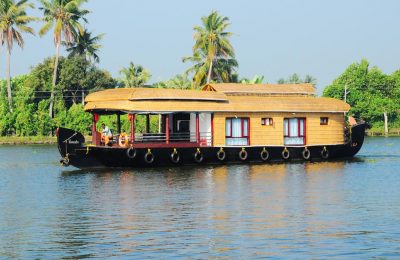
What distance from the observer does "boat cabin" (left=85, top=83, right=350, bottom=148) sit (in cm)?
3406

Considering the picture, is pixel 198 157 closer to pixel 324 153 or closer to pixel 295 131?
pixel 295 131

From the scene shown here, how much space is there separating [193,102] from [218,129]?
1.80 metres

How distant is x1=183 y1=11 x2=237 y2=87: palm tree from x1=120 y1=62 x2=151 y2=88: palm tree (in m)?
5.51

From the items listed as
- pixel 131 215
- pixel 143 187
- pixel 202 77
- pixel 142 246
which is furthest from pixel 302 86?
pixel 202 77

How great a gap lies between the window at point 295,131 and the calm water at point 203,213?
344 centimetres

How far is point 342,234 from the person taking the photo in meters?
17.5

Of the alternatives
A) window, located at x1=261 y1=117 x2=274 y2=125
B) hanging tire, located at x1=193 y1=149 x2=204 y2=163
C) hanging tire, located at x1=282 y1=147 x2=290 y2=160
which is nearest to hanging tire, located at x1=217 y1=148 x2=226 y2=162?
hanging tire, located at x1=193 y1=149 x2=204 y2=163

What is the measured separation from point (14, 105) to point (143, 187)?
4726 centimetres

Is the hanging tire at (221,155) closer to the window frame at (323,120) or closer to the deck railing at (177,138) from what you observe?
the deck railing at (177,138)

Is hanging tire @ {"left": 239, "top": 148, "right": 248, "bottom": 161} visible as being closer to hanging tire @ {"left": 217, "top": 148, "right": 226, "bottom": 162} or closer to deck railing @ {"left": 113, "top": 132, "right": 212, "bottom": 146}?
hanging tire @ {"left": 217, "top": 148, "right": 226, "bottom": 162}

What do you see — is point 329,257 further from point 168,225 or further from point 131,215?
point 131,215

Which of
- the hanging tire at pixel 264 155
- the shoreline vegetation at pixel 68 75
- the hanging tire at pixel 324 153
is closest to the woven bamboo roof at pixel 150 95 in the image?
the hanging tire at pixel 264 155

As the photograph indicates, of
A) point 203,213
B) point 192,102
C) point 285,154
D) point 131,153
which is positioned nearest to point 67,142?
point 131,153

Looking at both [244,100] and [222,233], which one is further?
[244,100]
